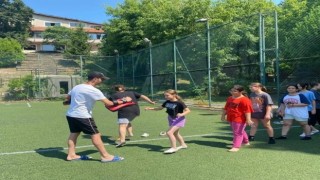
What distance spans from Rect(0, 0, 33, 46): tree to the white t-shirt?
7082cm

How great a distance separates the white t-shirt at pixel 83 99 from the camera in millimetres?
6645

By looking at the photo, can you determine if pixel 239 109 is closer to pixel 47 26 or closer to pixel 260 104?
pixel 260 104

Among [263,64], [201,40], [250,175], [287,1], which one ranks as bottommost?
[250,175]

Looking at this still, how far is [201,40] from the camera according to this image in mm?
18094

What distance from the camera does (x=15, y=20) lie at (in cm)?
7519

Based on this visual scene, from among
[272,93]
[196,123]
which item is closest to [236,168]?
[196,123]

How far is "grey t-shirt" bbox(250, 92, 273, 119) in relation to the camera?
820 centimetres

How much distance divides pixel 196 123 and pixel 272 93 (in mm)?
3405

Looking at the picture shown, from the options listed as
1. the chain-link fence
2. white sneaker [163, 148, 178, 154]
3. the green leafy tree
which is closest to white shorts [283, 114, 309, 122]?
white sneaker [163, 148, 178, 154]

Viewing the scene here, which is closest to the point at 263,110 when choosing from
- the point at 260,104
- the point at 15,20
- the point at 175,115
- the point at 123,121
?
the point at 260,104

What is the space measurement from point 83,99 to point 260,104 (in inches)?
152

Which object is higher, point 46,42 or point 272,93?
point 46,42

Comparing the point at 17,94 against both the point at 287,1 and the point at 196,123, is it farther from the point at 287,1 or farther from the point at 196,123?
the point at 287,1

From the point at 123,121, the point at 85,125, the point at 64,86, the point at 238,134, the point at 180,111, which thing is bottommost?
the point at 238,134
